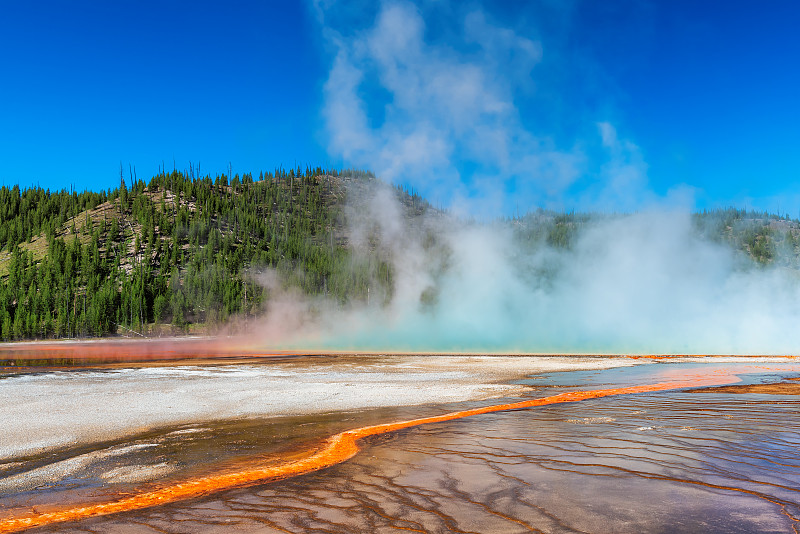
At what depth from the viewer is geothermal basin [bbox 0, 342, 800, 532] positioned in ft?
18.4

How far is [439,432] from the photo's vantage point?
1067 centimetres

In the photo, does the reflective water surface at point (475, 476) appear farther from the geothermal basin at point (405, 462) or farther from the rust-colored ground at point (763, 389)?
the rust-colored ground at point (763, 389)

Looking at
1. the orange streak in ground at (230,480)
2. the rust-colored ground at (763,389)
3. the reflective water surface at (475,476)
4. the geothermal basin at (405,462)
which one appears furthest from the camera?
the rust-colored ground at (763,389)

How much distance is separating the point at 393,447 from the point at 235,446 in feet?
10.4

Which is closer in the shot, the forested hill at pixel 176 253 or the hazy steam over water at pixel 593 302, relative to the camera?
the hazy steam over water at pixel 593 302

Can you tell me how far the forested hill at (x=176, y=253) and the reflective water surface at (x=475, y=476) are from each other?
9008 cm

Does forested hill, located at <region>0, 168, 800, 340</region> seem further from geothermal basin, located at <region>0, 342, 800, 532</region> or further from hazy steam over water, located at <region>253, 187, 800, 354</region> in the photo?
geothermal basin, located at <region>0, 342, 800, 532</region>

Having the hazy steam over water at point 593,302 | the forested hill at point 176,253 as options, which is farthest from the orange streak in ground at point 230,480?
the forested hill at point 176,253

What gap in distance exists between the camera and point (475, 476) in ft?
23.4

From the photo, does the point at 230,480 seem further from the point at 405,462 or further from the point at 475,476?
the point at 475,476

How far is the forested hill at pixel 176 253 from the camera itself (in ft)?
343

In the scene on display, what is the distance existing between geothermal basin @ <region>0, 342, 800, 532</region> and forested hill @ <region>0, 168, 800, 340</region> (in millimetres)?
88060

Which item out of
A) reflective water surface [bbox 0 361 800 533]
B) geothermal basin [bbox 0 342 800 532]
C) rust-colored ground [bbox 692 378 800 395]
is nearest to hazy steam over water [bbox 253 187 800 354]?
rust-colored ground [bbox 692 378 800 395]

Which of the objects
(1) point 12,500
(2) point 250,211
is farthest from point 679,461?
(2) point 250,211
